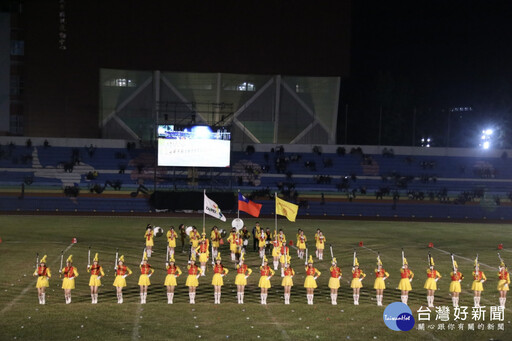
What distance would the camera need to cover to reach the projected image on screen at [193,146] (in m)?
45.7

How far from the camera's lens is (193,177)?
4838 cm

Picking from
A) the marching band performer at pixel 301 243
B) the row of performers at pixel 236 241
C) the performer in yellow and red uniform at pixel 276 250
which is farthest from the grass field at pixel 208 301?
the performer in yellow and red uniform at pixel 276 250

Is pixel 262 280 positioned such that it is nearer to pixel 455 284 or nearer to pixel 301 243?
pixel 455 284

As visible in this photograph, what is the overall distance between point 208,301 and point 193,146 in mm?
28744

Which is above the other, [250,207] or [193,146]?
[193,146]

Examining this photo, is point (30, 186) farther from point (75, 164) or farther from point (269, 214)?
point (269, 214)

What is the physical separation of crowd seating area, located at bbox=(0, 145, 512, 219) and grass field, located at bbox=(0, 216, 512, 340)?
14387mm

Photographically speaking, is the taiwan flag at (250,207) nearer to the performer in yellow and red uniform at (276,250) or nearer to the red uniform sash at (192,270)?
the performer in yellow and red uniform at (276,250)

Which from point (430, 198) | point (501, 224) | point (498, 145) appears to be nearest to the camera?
point (501, 224)

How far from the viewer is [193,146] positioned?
4600 centimetres

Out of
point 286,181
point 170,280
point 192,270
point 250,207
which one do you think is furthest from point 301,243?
point 286,181

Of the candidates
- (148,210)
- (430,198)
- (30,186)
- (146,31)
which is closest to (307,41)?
(146,31)

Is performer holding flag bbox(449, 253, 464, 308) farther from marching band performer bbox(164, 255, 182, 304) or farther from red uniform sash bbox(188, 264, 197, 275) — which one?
marching band performer bbox(164, 255, 182, 304)

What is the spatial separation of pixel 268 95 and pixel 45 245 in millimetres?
36503
